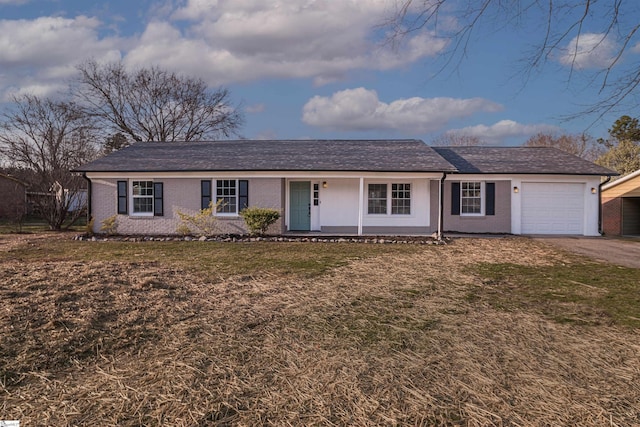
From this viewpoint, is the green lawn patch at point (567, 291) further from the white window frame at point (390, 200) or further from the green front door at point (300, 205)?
the green front door at point (300, 205)

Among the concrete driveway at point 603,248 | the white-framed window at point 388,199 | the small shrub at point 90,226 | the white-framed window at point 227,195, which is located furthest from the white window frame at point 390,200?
the small shrub at point 90,226

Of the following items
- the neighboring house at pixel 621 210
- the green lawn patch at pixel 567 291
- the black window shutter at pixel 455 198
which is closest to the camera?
the green lawn patch at pixel 567 291

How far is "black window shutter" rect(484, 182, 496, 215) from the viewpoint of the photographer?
615 inches

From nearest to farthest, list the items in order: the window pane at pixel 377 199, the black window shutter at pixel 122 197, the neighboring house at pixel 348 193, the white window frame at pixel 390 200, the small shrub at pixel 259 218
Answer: the small shrub at pixel 259 218, the neighboring house at pixel 348 193, the black window shutter at pixel 122 197, the white window frame at pixel 390 200, the window pane at pixel 377 199

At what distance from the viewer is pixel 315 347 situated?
387 cm

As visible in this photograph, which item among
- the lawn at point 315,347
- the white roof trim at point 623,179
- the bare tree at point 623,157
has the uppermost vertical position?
the bare tree at point 623,157

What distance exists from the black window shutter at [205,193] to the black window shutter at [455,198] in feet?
32.2

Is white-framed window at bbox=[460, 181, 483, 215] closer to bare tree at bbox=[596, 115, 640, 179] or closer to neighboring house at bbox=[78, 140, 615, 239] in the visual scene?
neighboring house at bbox=[78, 140, 615, 239]

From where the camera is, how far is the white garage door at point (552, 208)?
15.6 m

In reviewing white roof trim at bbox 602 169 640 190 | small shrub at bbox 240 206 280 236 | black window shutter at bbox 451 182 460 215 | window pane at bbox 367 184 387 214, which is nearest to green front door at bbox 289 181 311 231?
small shrub at bbox 240 206 280 236

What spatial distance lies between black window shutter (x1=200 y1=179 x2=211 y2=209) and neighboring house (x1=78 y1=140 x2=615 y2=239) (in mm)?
39

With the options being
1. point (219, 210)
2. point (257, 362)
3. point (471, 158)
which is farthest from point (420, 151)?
point (257, 362)

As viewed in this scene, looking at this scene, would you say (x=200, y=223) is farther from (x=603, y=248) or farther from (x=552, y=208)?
(x=552, y=208)

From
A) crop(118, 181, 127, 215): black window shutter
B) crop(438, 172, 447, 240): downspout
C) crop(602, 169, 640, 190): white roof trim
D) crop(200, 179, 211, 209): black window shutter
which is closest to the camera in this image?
crop(438, 172, 447, 240): downspout
